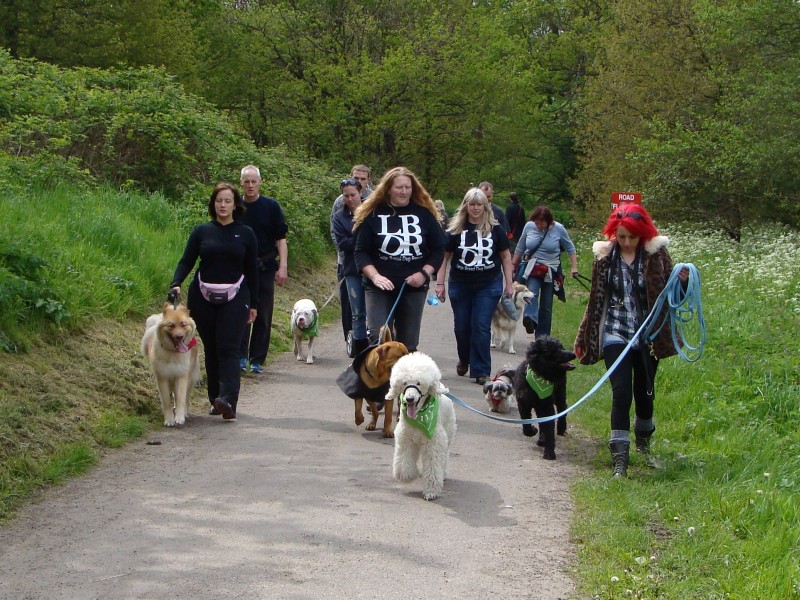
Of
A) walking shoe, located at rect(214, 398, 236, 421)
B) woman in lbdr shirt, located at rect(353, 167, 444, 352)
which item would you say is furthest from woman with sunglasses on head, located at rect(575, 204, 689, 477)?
walking shoe, located at rect(214, 398, 236, 421)

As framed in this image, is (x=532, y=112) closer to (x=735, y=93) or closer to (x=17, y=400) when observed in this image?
(x=735, y=93)

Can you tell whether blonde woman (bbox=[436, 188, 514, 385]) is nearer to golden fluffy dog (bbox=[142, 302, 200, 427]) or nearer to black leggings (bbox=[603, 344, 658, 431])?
golden fluffy dog (bbox=[142, 302, 200, 427])

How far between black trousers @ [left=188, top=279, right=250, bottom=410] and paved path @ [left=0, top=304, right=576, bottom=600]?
16.2 inches

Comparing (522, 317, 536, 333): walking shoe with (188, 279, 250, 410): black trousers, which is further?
(522, 317, 536, 333): walking shoe

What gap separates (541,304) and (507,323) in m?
0.83

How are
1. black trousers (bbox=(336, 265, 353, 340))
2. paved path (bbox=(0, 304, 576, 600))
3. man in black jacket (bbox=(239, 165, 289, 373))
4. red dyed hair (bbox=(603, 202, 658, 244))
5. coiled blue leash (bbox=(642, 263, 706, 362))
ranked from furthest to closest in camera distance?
black trousers (bbox=(336, 265, 353, 340)) < man in black jacket (bbox=(239, 165, 289, 373)) < red dyed hair (bbox=(603, 202, 658, 244)) < coiled blue leash (bbox=(642, 263, 706, 362)) < paved path (bbox=(0, 304, 576, 600))

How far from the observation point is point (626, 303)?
711 cm

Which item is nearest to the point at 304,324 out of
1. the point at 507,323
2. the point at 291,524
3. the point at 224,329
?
the point at 507,323

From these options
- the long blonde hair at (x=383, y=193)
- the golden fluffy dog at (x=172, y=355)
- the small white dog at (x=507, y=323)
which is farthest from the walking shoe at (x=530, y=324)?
the golden fluffy dog at (x=172, y=355)

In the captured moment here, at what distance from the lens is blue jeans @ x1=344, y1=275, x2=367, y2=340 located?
9914 millimetres

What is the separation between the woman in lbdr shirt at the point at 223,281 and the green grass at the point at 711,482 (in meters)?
3.36

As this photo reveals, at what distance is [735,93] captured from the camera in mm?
25156

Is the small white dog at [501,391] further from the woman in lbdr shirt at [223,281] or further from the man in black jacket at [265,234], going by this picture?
the man in black jacket at [265,234]

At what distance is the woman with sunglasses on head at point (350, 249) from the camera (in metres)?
10.0
